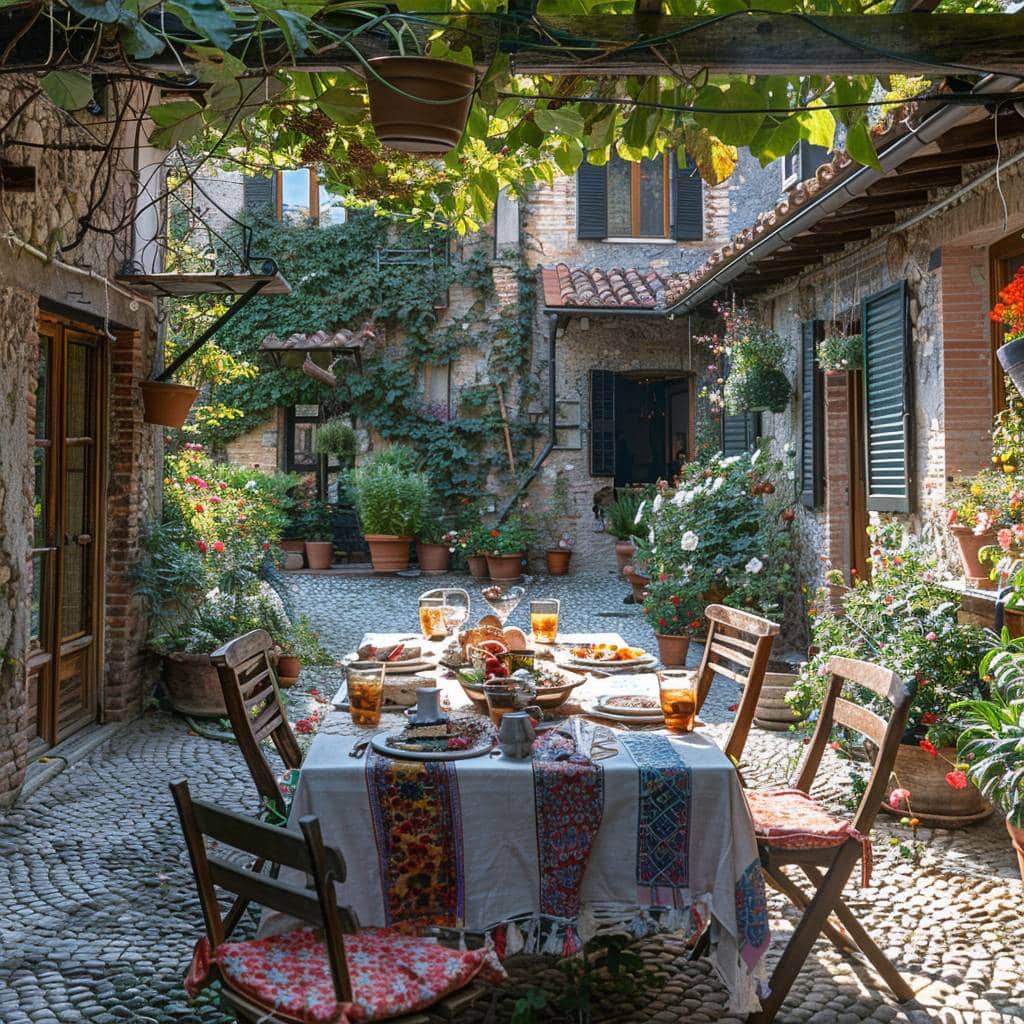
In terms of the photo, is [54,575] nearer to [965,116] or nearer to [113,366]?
[113,366]

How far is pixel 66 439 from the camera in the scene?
5449 millimetres

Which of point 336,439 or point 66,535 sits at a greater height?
point 336,439

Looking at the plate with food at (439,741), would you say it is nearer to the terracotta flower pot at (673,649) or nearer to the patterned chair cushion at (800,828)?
the patterned chair cushion at (800,828)

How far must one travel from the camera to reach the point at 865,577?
698 centimetres

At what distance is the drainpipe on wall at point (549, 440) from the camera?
497 inches

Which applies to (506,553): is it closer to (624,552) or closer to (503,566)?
(503,566)

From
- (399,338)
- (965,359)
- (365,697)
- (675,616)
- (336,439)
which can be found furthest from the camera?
(399,338)

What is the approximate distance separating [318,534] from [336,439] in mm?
1172

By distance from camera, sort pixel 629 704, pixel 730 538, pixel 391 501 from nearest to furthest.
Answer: pixel 629 704 < pixel 730 538 < pixel 391 501

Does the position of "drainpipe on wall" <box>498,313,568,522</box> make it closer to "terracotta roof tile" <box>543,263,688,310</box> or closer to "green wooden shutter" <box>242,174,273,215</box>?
"terracotta roof tile" <box>543,263,688,310</box>

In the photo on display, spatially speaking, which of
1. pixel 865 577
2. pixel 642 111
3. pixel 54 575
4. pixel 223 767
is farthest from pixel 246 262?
pixel 865 577

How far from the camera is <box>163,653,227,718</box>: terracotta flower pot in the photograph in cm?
611

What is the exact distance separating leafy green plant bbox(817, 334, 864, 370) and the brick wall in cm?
118

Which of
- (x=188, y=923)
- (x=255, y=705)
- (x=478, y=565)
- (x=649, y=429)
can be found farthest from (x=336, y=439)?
(x=255, y=705)
